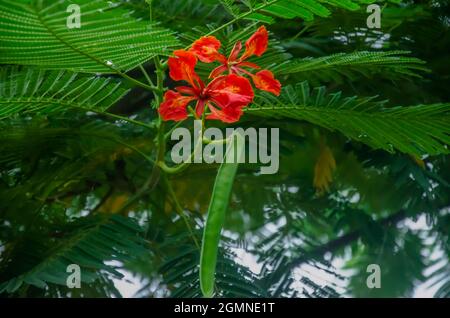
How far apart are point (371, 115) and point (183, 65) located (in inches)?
10.8

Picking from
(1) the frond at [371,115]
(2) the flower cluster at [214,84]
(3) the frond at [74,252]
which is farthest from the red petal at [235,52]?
(3) the frond at [74,252]

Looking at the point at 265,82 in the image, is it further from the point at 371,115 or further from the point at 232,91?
the point at 371,115

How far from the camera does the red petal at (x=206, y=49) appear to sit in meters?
0.95

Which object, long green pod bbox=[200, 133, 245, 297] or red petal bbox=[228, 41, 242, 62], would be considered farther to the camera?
red petal bbox=[228, 41, 242, 62]

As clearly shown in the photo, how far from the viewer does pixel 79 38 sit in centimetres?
89

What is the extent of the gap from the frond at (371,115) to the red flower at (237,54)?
0.33 feet

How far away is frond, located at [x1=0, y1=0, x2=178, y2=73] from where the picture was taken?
82 centimetres

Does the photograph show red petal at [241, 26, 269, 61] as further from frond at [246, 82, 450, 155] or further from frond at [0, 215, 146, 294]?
frond at [0, 215, 146, 294]

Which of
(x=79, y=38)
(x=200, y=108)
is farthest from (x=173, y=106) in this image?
(x=79, y=38)

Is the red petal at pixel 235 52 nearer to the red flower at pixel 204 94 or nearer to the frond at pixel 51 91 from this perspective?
the red flower at pixel 204 94

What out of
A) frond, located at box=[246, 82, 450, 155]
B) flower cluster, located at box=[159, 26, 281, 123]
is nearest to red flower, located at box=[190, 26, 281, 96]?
flower cluster, located at box=[159, 26, 281, 123]

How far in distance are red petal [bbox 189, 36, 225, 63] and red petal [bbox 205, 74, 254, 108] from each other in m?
0.03
